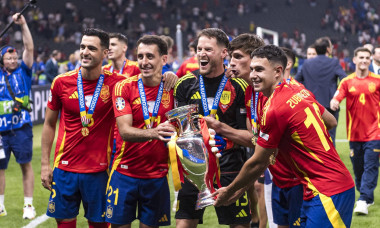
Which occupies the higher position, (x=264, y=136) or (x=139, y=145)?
(x=264, y=136)

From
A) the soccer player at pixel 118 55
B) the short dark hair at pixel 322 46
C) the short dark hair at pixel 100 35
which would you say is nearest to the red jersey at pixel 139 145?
the short dark hair at pixel 100 35

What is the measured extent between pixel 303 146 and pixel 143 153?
1.51 m

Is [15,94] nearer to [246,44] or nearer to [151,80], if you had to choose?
[151,80]

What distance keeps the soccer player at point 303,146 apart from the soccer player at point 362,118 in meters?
4.24

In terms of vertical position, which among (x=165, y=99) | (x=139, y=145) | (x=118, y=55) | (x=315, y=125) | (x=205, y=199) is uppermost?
(x=118, y=55)

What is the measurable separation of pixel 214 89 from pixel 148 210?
113cm

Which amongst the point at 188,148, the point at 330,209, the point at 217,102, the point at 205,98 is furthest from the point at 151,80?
the point at 330,209

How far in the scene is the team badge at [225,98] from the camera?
4.63m

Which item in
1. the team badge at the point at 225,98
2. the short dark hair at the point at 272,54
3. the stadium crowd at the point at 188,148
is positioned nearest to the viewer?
the stadium crowd at the point at 188,148

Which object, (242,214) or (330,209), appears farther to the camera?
(242,214)

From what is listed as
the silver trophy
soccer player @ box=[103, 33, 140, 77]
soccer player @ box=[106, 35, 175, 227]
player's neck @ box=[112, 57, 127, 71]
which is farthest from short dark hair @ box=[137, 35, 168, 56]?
player's neck @ box=[112, 57, 127, 71]

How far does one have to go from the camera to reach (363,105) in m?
8.17

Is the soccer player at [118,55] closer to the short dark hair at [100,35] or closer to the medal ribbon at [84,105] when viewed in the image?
the short dark hair at [100,35]

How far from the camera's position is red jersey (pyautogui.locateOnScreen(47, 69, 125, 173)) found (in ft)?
16.2
